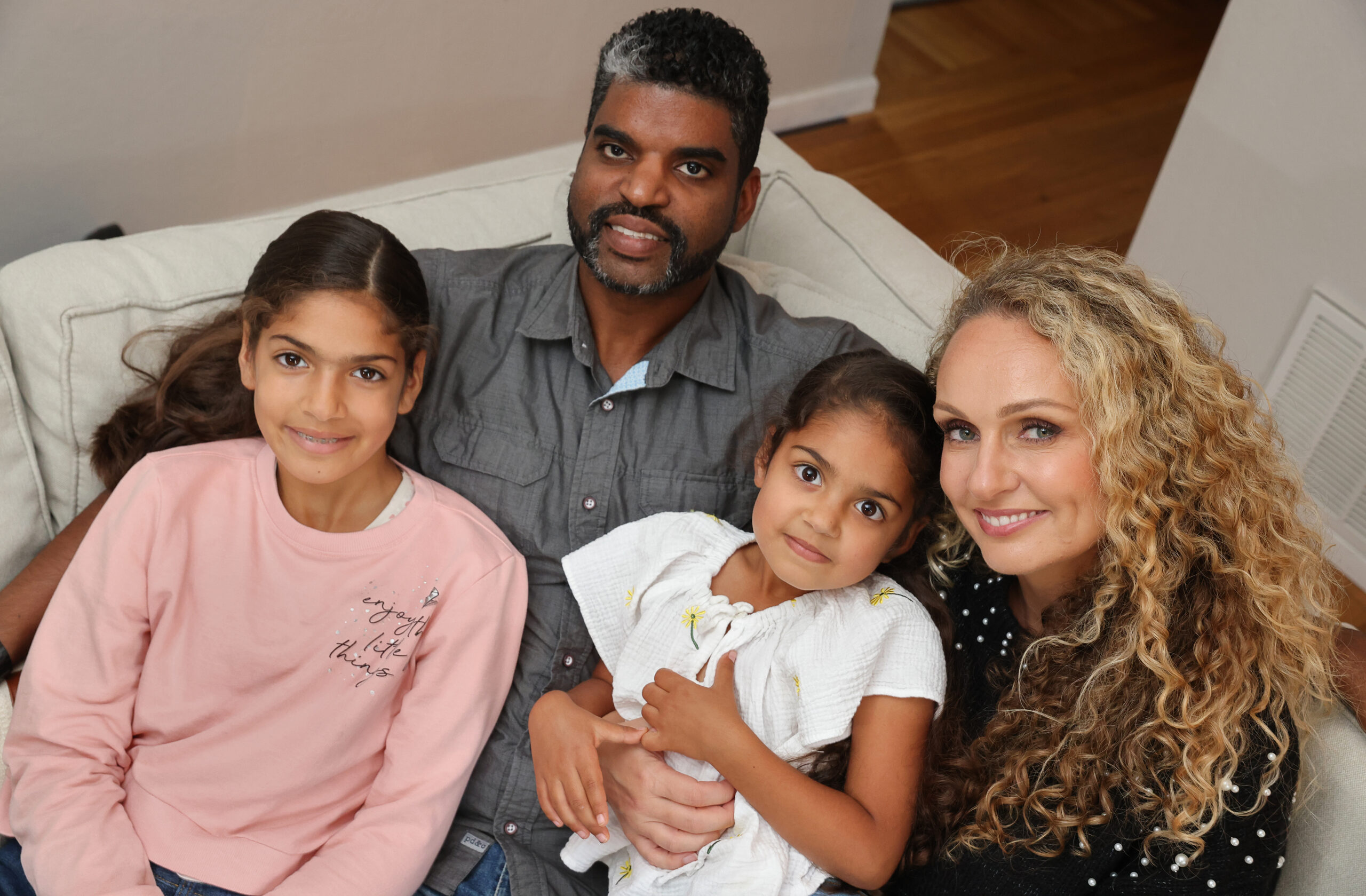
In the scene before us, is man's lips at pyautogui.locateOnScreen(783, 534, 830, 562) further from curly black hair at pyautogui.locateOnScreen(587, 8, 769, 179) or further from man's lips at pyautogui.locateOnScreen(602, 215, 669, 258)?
curly black hair at pyautogui.locateOnScreen(587, 8, 769, 179)

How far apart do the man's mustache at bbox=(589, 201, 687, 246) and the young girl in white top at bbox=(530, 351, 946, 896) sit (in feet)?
1.00

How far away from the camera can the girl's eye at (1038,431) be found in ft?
4.27

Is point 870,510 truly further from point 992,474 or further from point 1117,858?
point 1117,858

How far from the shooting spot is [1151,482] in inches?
50.6

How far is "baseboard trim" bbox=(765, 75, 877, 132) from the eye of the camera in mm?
3865

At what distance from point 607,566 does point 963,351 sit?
1.90 ft

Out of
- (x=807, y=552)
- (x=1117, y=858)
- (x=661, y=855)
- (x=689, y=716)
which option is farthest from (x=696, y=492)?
(x=1117, y=858)

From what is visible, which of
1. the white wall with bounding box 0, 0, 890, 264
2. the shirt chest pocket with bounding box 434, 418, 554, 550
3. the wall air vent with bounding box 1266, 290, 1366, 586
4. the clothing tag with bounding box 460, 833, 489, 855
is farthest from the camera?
the wall air vent with bounding box 1266, 290, 1366, 586

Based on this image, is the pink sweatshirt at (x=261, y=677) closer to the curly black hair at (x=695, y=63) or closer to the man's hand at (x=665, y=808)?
the man's hand at (x=665, y=808)

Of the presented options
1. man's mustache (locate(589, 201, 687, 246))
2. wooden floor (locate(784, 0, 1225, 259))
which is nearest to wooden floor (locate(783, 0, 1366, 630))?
wooden floor (locate(784, 0, 1225, 259))

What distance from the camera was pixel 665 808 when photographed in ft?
4.67

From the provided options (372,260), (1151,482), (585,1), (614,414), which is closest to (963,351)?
(1151,482)

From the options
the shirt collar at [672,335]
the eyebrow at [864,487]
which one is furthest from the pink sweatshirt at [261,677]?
the eyebrow at [864,487]

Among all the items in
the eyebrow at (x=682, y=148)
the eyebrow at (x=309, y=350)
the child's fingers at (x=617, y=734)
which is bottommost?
the child's fingers at (x=617, y=734)
